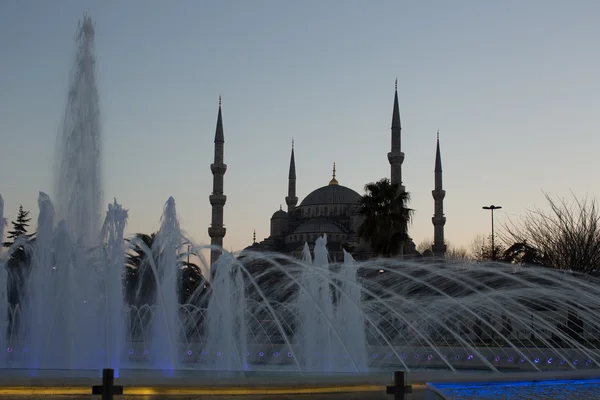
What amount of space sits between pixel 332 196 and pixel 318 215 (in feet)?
9.23

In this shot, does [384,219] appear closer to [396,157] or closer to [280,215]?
[396,157]

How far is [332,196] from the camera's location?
86.4 meters

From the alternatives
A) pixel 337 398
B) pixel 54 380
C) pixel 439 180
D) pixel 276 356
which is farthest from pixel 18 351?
pixel 439 180

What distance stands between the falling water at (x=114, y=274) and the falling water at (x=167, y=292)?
72 cm

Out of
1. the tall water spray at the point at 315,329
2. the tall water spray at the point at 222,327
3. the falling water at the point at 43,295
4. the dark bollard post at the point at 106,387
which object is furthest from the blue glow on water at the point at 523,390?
the falling water at the point at 43,295

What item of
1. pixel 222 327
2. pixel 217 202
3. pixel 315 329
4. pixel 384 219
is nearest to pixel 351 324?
pixel 315 329

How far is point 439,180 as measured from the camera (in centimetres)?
6094

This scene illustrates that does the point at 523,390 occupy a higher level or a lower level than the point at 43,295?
lower

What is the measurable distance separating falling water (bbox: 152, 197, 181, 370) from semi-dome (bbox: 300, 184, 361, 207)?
69.5 meters

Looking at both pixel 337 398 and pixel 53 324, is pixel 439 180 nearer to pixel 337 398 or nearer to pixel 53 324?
pixel 53 324

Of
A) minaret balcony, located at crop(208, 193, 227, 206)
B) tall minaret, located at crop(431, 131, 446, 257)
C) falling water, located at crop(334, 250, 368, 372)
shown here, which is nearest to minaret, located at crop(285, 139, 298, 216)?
tall minaret, located at crop(431, 131, 446, 257)

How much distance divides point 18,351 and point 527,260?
1052 inches

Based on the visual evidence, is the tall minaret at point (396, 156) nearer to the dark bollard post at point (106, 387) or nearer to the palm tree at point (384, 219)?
the palm tree at point (384, 219)

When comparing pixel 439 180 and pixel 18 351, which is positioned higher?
pixel 439 180
